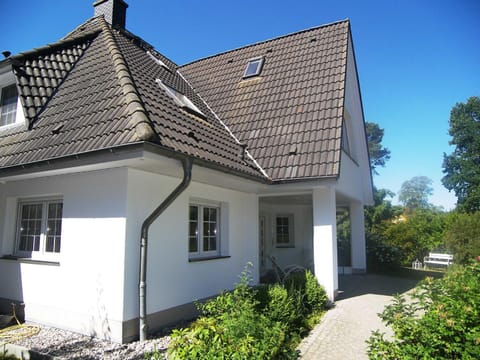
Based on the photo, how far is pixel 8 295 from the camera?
23.5 ft

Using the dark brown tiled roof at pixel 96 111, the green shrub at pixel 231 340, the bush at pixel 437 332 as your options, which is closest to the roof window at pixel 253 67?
the dark brown tiled roof at pixel 96 111

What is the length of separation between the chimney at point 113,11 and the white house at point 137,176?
1107 millimetres

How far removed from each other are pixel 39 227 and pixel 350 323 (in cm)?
687

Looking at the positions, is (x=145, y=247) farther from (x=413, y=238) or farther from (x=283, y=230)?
(x=413, y=238)

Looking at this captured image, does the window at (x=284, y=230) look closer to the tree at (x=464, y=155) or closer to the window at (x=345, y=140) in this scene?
the window at (x=345, y=140)

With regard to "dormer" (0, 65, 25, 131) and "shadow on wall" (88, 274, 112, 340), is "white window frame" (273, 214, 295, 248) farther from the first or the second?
"dormer" (0, 65, 25, 131)

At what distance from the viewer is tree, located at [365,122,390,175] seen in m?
54.1

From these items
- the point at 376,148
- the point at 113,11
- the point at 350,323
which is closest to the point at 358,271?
the point at 350,323

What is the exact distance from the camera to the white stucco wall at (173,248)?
5.88 m

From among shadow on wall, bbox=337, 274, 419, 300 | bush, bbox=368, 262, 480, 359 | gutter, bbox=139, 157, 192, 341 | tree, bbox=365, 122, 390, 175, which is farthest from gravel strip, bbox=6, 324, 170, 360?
tree, bbox=365, 122, 390, 175

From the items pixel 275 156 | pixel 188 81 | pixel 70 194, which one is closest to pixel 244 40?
pixel 188 81

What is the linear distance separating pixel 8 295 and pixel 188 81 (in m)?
9.78

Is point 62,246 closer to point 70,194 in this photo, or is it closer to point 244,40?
point 70,194

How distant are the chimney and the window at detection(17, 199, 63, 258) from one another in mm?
7725
